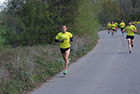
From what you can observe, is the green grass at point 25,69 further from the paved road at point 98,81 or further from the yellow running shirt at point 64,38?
the yellow running shirt at point 64,38

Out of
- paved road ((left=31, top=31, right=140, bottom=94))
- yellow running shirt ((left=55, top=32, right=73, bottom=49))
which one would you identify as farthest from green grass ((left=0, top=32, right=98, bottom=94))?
yellow running shirt ((left=55, top=32, right=73, bottom=49))

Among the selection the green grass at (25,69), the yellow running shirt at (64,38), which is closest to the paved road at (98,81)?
the green grass at (25,69)

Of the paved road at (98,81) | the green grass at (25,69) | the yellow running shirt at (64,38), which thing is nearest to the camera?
the paved road at (98,81)

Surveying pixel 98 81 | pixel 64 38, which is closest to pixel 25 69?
pixel 64 38

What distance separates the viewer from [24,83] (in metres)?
6.88

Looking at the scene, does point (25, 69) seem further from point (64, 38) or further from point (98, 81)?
point (98, 81)

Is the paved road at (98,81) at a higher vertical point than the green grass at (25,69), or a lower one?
lower

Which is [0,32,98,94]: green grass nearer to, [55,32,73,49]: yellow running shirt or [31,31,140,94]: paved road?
[31,31,140,94]: paved road

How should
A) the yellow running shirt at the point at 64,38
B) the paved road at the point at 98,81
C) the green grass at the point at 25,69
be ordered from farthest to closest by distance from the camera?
the yellow running shirt at the point at 64,38 → the green grass at the point at 25,69 → the paved road at the point at 98,81

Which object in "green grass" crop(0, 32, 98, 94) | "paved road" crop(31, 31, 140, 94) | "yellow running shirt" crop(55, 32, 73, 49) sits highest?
"yellow running shirt" crop(55, 32, 73, 49)

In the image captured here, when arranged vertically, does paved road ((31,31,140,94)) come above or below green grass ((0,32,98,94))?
below

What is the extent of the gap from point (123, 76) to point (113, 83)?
3.35 ft

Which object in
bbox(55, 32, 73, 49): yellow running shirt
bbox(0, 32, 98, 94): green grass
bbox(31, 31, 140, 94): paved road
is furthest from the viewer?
bbox(55, 32, 73, 49): yellow running shirt

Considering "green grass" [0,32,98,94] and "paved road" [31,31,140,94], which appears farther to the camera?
"green grass" [0,32,98,94]
